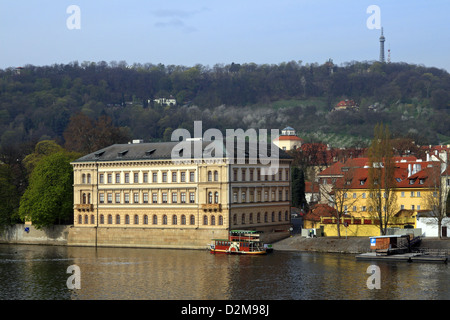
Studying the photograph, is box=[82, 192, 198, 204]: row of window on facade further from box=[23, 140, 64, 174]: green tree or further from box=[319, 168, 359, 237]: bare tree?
box=[23, 140, 64, 174]: green tree

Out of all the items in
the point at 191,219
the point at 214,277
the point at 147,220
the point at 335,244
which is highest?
the point at 191,219

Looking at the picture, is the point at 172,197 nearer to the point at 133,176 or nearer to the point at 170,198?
the point at 170,198

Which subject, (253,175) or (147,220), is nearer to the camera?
(253,175)

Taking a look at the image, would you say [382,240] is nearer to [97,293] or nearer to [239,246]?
[239,246]

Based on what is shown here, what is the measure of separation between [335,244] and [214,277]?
24.6 meters

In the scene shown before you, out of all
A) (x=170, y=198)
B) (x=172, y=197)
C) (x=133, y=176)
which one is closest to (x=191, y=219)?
(x=172, y=197)

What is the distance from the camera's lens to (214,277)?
69.1 m

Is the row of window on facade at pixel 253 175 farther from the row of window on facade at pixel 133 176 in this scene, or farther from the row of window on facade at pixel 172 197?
the row of window on facade at pixel 133 176

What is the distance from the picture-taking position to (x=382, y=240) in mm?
81938

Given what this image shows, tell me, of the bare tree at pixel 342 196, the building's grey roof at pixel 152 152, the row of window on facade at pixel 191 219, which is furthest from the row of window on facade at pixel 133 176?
the bare tree at pixel 342 196

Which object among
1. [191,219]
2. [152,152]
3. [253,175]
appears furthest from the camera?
[152,152]

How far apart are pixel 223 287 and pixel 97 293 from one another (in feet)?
34.1

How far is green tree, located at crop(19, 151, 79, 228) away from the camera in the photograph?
346ft
